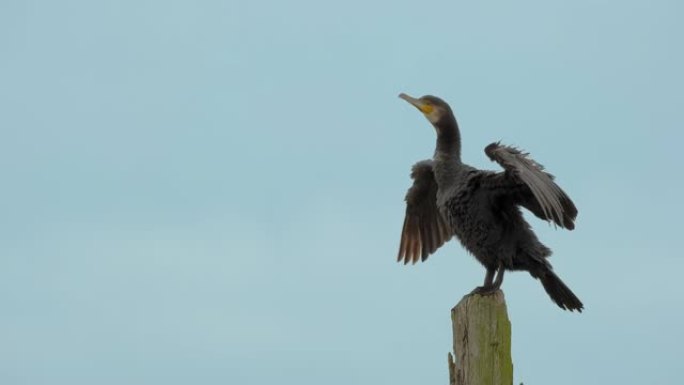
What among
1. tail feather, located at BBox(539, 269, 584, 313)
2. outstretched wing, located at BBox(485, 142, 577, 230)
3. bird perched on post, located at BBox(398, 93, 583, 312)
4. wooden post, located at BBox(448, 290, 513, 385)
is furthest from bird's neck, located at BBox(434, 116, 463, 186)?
wooden post, located at BBox(448, 290, 513, 385)

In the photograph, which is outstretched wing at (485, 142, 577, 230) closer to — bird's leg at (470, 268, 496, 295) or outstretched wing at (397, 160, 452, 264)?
bird's leg at (470, 268, 496, 295)

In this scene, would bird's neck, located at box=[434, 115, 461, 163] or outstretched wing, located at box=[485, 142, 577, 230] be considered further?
bird's neck, located at box=[434, 115, 461, 163]

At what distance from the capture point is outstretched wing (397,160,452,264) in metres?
10.1

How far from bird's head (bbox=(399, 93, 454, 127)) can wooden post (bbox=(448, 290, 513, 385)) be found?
296 centimetres

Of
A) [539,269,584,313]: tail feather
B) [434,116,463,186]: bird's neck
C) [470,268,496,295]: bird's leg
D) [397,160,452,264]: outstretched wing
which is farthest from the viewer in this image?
[397,160,452,264]: outstretched wing

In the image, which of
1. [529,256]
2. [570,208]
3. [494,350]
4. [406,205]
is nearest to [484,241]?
[529,256]

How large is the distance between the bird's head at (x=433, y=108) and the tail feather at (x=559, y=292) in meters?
1.49

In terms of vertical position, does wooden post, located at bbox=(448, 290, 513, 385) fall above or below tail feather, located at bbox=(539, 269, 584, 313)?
below

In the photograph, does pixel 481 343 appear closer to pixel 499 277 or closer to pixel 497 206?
pixel 499 277

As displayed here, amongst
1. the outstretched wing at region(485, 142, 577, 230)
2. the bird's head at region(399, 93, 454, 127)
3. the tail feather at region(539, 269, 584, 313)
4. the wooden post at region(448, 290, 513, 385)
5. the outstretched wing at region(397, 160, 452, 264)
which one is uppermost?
the bird's head at region(399, 93, 454, 127)

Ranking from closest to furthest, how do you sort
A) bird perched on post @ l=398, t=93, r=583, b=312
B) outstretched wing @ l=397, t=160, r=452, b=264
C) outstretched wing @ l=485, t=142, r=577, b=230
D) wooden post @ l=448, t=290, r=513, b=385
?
wooden post @ l=448, t=290, r=513, b=385
outstretched wing @ l=485, t=142, r=577, b=230
bird perched on post @ l=398, t=93, r=583, b=312
outstretched wing @ l=397, t=160, r=452, b=264

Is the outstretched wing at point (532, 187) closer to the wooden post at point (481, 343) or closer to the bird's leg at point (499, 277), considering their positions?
the bird's leg at point (499, 277)

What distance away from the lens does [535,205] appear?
8.27 m

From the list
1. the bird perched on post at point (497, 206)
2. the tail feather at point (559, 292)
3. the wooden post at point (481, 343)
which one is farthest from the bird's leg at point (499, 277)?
the wooden post at point (481, 343)
